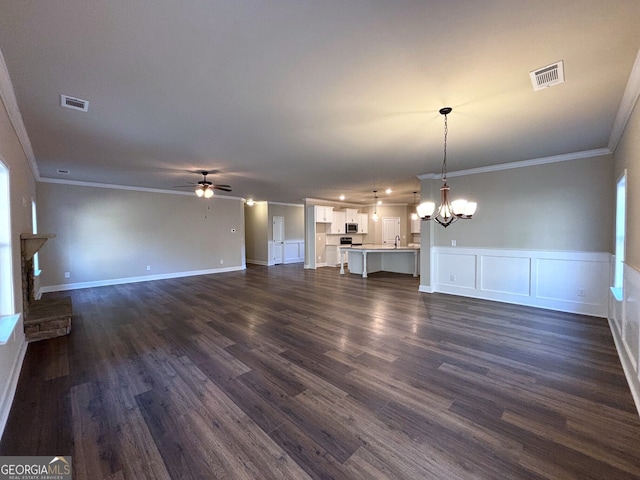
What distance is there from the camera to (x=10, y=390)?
2227 mm

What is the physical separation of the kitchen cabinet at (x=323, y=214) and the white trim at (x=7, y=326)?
7771 mm

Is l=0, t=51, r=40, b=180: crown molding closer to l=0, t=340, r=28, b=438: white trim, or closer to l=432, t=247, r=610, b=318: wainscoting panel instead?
l=0, t=340, r=28, b=438: white trim

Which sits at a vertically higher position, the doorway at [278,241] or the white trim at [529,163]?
the white trim at [529,163]

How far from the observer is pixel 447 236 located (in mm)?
5809

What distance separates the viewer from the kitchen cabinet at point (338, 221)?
34.2ft

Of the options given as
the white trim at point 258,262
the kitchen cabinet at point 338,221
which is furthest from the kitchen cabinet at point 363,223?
the white trim at point 258,262

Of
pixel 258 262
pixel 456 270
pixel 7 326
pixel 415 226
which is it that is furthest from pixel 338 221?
pixel 7 326

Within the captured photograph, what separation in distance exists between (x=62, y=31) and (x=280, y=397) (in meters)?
2.92

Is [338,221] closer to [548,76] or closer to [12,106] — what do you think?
[548,76]

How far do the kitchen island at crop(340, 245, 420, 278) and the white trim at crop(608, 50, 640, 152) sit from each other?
16.0 feet

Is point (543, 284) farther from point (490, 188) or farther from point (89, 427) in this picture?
point (89, 427)

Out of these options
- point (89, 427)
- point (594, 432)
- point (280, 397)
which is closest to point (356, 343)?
point (280, 397)

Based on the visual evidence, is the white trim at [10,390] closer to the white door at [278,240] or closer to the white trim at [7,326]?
the white trim at [7,326]

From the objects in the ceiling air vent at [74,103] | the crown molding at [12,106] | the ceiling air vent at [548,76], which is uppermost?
the ceiling air vent at [74,103]
